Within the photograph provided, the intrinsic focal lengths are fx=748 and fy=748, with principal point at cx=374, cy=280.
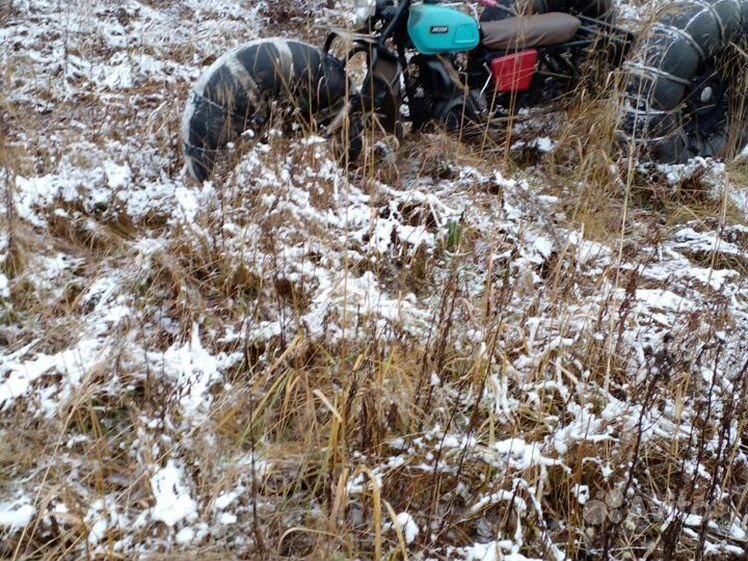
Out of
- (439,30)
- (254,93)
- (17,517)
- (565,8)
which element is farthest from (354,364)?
(565,8)

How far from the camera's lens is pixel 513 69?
3715 millimetres

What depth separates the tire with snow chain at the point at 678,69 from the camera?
12.4 feet

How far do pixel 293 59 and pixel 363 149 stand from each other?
489mm

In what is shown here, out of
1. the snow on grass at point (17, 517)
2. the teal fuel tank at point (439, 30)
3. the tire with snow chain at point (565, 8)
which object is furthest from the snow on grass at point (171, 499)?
the tire with snow chain at point (565, 8)

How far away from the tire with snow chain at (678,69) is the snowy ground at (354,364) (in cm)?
47

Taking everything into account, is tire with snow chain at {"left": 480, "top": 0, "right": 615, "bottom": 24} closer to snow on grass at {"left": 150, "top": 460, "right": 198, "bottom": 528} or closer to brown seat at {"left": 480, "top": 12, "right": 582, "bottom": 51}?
brown seat at {"left": 480, "top": 12, "right": 582, "bottom": 51}

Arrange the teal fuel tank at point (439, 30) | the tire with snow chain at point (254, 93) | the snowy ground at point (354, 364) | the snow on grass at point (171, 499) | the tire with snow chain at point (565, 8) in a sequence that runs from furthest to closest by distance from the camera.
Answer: the tire with snow chain at point (565, 8), the teal fuel tank at point (439, 30), the tire with snow chain at point (254, 93), the snowy ground at point (354, 364), the snow on grass at point (171, 499)

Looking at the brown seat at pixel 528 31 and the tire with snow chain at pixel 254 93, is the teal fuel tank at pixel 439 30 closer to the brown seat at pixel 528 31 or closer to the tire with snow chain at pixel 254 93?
the brown seat at pixel 528 31

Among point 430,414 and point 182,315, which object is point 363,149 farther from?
point 430,414

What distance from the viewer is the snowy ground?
71.6 inches

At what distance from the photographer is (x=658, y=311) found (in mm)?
2678

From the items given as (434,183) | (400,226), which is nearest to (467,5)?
(434,183)

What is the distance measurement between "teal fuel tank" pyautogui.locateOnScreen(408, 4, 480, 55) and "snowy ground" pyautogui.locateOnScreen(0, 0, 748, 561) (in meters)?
0.45

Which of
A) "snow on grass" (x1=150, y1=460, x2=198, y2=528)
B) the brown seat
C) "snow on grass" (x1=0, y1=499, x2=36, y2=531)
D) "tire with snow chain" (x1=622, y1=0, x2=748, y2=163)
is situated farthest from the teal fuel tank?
"snow on grass" (x1=0, y1=499, x2=36, y2=531)
